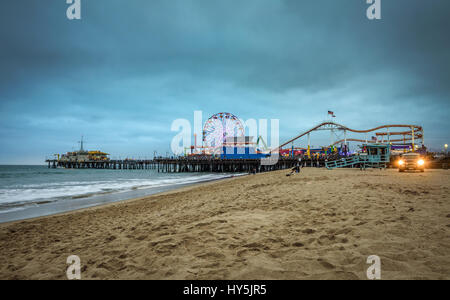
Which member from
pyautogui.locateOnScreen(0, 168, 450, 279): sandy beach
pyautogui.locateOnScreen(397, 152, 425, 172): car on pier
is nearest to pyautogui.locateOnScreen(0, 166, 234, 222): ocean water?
pyautogui.locateOnScreen(0, 168, 450, 279): sandy beach

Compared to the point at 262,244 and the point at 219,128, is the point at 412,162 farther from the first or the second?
the point at 219,128

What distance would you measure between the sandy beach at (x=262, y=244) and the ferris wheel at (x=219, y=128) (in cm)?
5280

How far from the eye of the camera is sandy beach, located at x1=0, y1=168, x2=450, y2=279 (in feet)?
8.89

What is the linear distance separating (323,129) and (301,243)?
61.9 meters

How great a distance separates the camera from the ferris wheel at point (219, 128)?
193 ft

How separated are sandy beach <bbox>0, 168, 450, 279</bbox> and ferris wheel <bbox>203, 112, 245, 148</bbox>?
52799mm

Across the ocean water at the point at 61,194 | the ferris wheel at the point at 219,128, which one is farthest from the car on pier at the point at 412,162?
the ferris wheel at the point at 219,128

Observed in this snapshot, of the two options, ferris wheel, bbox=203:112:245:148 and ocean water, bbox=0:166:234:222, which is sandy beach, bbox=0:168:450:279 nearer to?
ocean water, bbox=0:166:234:222

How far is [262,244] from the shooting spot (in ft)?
11.4

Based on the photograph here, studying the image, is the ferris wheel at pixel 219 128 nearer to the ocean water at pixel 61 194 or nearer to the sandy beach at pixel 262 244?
the ocean water at pixel 61 194
